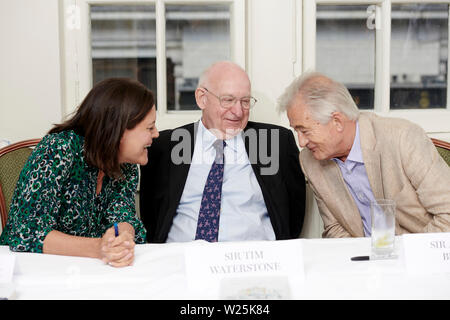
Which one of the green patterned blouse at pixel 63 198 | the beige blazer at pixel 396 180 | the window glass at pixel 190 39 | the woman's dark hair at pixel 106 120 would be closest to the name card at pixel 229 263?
the green patterned blouse at pixel 63 198

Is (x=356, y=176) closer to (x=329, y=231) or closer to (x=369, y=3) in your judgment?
(x=329, y=231)

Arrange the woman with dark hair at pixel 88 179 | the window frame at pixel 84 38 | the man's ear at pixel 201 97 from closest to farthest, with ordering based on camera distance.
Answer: the woman with dark hair at pixel 88 179
the man's ear at pixel 201 97
the window frame at pixel 84 38

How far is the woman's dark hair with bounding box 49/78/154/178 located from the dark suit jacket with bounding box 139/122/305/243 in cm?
43

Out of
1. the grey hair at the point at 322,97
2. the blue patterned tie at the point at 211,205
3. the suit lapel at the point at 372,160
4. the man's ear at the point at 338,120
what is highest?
the grey hair at the point at 322,97

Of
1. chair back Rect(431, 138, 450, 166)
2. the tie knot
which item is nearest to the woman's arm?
the tie knot

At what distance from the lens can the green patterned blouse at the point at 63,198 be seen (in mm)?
1401

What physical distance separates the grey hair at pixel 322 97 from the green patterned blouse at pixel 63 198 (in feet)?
2.18

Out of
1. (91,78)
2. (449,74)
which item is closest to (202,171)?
(91,78)

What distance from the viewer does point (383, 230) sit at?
4.17 feet

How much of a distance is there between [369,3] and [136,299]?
2.06 meters

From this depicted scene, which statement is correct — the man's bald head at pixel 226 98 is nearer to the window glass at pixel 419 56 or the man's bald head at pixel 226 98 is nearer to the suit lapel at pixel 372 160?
the suit lapel at pixel 372 160

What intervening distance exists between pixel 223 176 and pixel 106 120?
630 millimetres

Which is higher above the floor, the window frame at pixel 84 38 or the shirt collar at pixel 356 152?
the window frame at pixel 84 38

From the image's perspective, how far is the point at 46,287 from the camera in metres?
1.09
